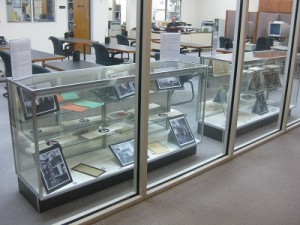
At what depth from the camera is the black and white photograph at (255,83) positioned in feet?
14.4

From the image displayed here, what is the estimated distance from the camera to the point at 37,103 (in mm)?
2248

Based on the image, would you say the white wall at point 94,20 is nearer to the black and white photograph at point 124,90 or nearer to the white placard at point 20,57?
the black and white photograph at point 124,90

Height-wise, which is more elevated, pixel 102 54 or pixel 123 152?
pixel 102 54

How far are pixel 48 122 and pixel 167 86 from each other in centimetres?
122

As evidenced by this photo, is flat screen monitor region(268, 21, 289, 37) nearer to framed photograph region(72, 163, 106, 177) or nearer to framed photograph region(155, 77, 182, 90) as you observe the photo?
framed photograph region(155, 77, 182, 90)

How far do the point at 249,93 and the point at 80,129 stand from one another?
99.8 inches

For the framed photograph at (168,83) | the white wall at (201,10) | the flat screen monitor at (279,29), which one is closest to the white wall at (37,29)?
the white wall at (201,10)

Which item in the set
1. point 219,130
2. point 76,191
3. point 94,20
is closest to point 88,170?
point 76,191

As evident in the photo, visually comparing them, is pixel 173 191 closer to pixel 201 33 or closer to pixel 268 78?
pixel 268 78

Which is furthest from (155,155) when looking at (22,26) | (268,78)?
(22,26)

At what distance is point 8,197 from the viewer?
2525 mm

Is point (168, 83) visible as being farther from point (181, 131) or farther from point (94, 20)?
point (94, 20)

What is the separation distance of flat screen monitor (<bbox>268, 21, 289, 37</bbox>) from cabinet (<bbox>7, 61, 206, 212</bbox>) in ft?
17.2

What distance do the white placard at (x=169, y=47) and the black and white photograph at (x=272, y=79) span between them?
1.93 m
